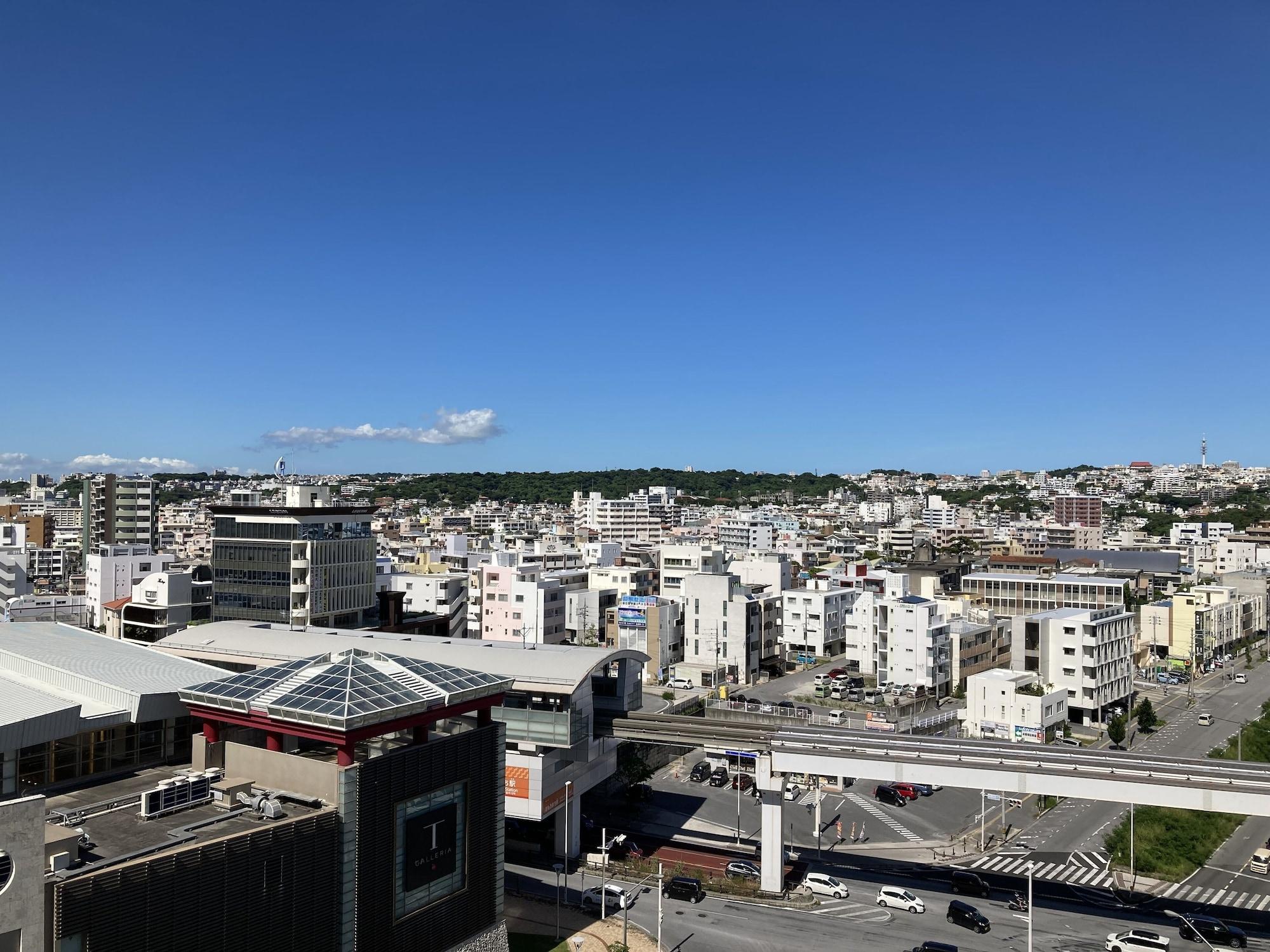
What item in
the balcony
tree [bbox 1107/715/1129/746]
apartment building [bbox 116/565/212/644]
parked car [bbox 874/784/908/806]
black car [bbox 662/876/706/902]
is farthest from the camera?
apartment building [bbox 116/565/212/644]

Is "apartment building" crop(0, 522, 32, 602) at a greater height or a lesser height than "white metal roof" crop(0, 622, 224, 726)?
lesser

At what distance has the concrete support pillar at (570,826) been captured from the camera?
105ft

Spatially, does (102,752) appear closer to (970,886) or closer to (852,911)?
(852,911)

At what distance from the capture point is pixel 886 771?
29141 millimetres

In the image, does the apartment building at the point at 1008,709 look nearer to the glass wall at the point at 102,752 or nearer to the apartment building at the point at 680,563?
the apartment building at the point at 680,563

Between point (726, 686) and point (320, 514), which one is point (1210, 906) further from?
point (320, 514)

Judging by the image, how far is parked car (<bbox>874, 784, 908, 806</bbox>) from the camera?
132 ft

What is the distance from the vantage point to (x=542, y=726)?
31.5 m

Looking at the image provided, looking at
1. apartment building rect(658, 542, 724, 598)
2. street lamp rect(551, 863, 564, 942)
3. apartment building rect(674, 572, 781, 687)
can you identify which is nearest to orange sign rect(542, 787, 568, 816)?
street lamp rect(551, 863, 564, 942)

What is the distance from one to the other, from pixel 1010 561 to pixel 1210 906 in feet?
213

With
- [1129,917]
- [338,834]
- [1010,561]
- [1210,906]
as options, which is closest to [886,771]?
[1129,917]

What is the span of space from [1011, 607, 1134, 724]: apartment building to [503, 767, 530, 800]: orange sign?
112 feet

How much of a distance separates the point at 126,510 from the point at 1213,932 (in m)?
103

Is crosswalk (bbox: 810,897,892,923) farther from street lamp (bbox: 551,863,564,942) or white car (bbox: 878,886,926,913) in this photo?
street lamp (bbox: 551,863,564,942)
